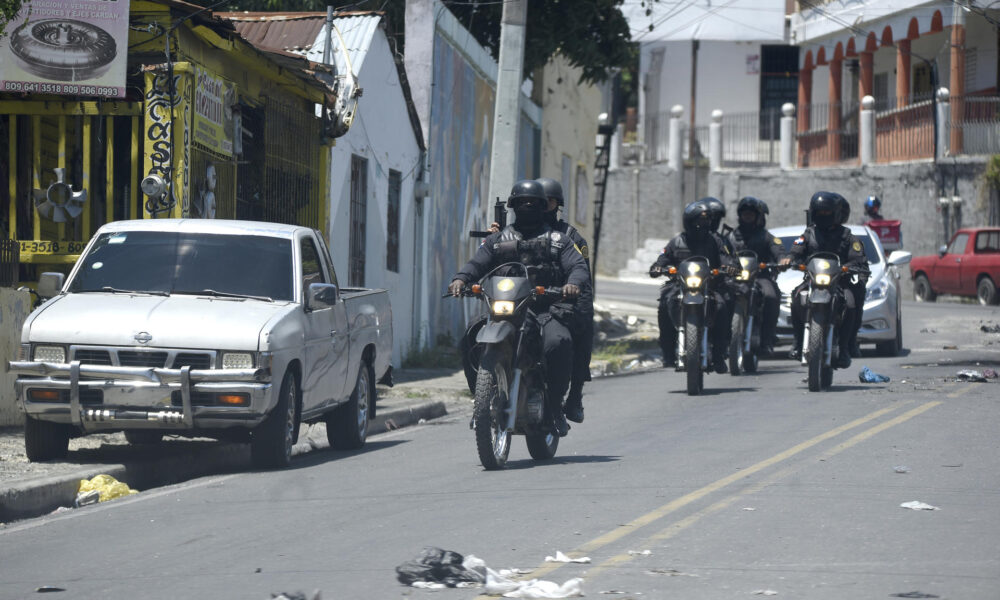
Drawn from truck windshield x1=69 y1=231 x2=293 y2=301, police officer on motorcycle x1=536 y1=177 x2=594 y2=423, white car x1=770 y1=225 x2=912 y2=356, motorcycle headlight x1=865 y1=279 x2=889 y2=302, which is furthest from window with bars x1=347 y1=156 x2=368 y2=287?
police officer on motorcycle x1=536 y1=177 x2=594 y2=423

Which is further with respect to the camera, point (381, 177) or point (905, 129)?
point (905, 129)

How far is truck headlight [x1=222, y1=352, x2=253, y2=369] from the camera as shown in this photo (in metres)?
10.2

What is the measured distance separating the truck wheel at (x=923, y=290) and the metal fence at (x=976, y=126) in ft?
11.0

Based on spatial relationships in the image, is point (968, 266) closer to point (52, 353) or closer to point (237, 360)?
point (237, 360)

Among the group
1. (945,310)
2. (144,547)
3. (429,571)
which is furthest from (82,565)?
(945,310)

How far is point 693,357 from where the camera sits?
15195 mm

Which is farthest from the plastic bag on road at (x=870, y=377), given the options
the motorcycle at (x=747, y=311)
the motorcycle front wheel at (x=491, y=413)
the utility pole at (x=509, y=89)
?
the motorcycle front wheel at (x=491, y=413)

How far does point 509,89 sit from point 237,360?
359 inches

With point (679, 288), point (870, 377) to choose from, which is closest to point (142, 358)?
point (679, 288)

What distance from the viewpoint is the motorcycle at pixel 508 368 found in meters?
9.80

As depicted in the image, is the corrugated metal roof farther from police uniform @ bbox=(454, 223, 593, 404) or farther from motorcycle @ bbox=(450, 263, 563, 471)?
motorcycle @ bbox=(450, 263, 563, 471)

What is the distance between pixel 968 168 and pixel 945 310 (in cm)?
827

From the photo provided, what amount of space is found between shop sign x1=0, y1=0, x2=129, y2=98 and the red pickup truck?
2310 cm

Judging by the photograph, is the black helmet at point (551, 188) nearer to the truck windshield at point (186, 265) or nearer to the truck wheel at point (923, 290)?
the truck windshield at point (186, 265)
